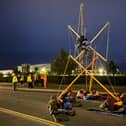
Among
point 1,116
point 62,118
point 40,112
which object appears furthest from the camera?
point 40,112

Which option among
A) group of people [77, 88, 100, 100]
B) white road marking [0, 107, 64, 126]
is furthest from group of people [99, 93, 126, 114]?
group of people [77, 88, 100, 100]

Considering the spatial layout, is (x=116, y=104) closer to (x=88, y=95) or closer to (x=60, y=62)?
(x=88, y=95)

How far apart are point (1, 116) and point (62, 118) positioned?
9.39 ft

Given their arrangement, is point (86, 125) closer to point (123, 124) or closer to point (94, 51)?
point (123, 124)

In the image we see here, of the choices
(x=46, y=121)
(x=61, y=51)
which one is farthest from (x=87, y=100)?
(x=61, y=51)

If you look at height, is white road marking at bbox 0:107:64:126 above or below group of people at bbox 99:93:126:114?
below

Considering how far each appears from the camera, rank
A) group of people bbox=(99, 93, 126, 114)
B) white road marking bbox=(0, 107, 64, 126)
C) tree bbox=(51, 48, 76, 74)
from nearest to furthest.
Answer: white road marking bbox=(0, 107, 64, 126) < group of people bbox=(99, 93, 126, 114) < tree bbox=(51, 48, 76, 74)

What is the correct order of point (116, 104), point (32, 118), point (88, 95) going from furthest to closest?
point (88, 95) → point (116, 104) → point (32, 118)

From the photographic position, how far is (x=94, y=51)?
20.7 m

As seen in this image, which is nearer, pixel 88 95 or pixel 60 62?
pixel 88 95

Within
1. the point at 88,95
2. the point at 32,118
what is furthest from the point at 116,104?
the point at 88,95

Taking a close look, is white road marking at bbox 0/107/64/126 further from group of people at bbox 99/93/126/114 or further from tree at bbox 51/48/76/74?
tree at bbox 51/48/76/74

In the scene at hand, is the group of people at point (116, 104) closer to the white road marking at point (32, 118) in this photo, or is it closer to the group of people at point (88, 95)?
the white road marking at point (32, 118)

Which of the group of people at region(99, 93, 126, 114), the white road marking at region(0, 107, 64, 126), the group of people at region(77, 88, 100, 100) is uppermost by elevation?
the group of people at region(77, 88, 100, 100)
